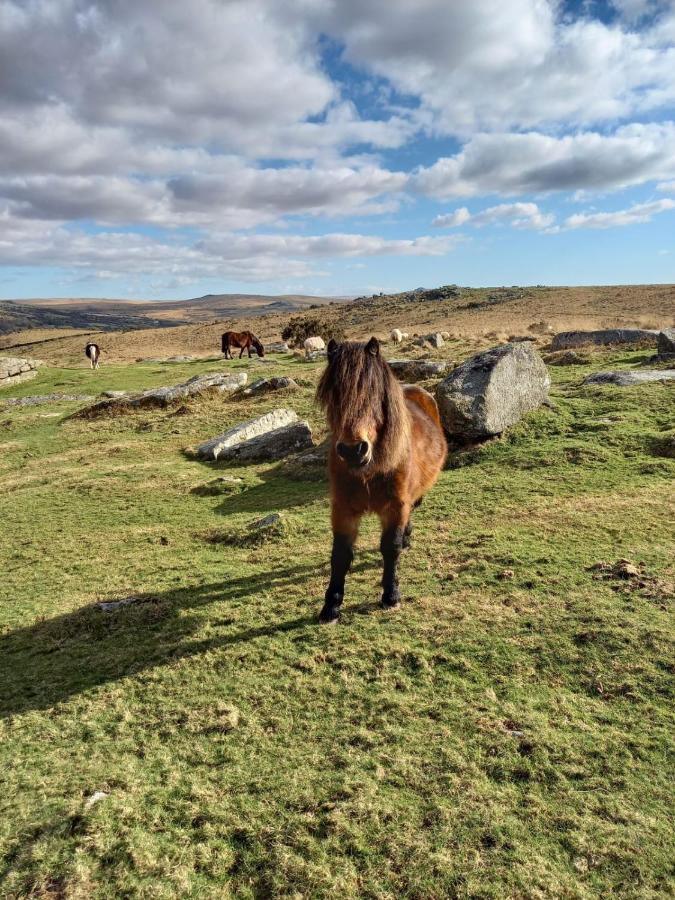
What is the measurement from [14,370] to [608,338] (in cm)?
2451

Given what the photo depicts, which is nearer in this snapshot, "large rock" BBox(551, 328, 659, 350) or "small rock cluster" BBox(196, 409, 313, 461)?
"small rock cluster" BBox(196, 409, 313, 461)

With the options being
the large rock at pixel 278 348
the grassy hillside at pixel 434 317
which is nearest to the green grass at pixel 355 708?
the large rock at pixel 278 348

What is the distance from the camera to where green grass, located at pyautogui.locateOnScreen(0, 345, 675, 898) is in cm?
267

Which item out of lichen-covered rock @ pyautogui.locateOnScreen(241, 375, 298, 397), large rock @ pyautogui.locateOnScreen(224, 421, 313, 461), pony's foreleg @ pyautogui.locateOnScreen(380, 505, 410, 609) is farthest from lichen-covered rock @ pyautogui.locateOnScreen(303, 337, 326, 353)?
pony's foreleg @ pyautogui.locateOnScreen(380, 505, 410, 609)

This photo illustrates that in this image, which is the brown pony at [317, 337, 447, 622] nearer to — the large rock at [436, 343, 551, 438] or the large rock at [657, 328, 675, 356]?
the large rock at [436, 343, 551, 438]

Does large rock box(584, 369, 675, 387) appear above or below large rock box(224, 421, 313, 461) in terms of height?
above

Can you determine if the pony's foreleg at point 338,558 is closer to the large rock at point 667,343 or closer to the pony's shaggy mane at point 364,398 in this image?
the pony's shaggy mane at point 364,398

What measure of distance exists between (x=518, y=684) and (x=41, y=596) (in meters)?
5.27

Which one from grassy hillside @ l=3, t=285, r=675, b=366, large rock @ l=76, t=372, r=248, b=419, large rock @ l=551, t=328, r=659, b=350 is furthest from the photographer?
grassy hillside @ l=3, t=285, r=675, b=366

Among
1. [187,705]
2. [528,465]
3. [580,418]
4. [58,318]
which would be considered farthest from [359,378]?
[58,318]

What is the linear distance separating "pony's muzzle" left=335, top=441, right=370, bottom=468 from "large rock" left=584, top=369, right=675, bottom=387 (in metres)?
10.0

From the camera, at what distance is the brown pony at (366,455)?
418 centimetres

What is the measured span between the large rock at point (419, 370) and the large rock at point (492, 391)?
442 cm

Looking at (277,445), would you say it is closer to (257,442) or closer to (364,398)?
(257,442)
